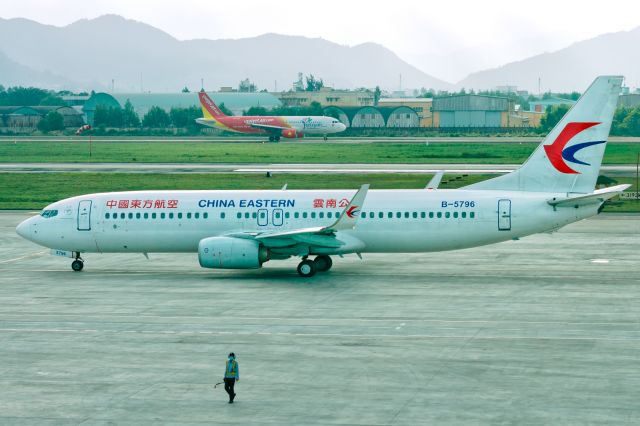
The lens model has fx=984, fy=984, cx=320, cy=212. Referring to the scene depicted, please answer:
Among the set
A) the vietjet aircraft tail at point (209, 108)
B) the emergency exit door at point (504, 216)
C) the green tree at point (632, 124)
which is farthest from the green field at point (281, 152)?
the emergency exit door at point (504, 216)

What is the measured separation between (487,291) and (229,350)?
1478 cm

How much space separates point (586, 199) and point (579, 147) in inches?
124

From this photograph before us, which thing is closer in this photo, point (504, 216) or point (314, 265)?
point (504, 216)

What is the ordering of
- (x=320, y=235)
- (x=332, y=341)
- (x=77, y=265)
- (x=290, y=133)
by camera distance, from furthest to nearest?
(x=290, y=133) → (x=77, y=265) → (x=320, y=235) → (x=332, y=341)

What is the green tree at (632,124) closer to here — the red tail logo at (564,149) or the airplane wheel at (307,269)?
the red tail logo at (564,149)

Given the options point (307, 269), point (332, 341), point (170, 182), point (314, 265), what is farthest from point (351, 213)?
point (170, 182)

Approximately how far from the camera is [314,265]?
1864 inches

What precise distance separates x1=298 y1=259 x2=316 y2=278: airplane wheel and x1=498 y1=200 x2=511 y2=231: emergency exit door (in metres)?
9.12

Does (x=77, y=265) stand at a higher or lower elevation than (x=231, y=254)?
lower

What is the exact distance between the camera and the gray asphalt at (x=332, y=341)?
86.7 feet

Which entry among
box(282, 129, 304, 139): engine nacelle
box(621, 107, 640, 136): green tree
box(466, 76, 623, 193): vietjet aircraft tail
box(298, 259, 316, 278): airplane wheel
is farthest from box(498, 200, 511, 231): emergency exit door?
box(621, 107, 640, 136): green tree

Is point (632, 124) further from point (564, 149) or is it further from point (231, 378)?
point (231, 378)

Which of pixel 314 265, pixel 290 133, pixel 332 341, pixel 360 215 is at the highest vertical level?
pixel 290 133

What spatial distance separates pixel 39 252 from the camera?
57656 mm
